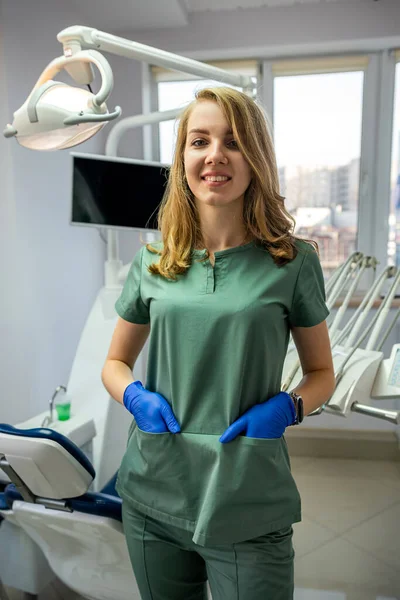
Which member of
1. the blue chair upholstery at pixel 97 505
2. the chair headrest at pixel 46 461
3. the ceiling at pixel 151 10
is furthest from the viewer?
the ceiling at pixel 151 10

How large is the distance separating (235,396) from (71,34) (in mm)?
1060

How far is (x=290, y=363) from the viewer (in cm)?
147

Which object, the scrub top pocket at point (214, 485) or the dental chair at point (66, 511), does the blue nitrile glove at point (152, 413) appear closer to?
the scrub top pocket at point (214, 485)

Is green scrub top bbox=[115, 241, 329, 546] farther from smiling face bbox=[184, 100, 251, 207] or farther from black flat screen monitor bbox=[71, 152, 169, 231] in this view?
black flat screen monitor bbox=[71, 152, 169, 231]

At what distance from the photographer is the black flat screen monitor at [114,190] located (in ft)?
5.89

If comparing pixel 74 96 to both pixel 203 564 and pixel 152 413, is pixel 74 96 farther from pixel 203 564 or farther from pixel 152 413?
pixel 203 564

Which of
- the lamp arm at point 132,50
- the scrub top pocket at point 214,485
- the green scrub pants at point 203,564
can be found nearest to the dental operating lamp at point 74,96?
the lamp arm at point 132,50

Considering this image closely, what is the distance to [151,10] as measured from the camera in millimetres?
2402

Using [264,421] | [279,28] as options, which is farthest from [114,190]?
[279,28]

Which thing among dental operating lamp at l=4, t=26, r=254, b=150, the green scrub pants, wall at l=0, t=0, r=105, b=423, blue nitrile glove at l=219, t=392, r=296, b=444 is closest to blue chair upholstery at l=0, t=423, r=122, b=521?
the green scrub pants

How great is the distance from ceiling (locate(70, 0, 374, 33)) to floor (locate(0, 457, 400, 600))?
7.90ft

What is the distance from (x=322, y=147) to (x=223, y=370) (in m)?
2.25

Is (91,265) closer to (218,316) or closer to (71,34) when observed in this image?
(71,34)

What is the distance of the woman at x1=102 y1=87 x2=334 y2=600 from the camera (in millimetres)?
839
